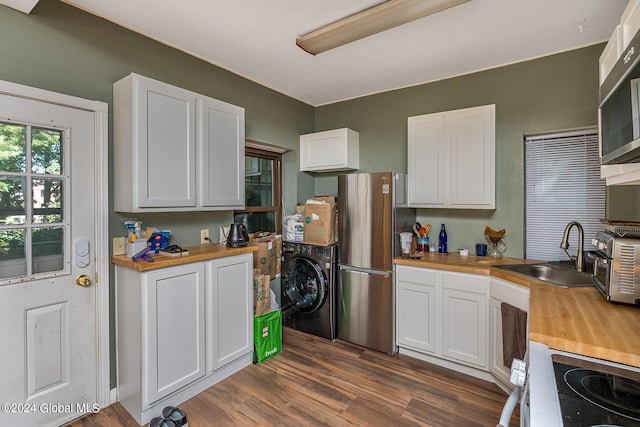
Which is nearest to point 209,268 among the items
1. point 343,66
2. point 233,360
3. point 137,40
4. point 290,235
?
point 233,360

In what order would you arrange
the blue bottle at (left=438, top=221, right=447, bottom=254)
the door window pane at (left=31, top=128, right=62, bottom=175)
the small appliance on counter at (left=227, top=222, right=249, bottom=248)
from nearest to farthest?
the door window pane at (left=31, top=128, right=62, bottom=175) < the small appliance on counter at (left=227, top=222, right=249, bottom=248) < the blue bottle at (left=438, top=221, right=447, bottom=254)

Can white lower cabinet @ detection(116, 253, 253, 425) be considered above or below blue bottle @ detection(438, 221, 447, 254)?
below

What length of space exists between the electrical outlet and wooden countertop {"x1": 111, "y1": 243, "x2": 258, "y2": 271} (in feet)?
0.16

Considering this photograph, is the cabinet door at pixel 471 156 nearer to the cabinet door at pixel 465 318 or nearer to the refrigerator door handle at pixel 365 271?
the cabinet door at pixel 465 318

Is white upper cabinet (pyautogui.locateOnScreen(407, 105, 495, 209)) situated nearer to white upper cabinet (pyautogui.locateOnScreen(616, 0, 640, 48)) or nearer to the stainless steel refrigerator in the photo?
the stainless steel refrigerator

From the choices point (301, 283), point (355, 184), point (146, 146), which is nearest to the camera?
point (146, 146)

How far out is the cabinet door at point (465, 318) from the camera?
2.41m

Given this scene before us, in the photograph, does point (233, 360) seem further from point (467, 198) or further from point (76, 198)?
point (467, 198)

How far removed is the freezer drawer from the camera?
2.85 m

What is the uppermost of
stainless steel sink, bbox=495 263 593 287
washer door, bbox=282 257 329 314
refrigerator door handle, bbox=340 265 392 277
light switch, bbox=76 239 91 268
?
light switch, bbox=76 239 91 268

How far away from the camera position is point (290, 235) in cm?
343

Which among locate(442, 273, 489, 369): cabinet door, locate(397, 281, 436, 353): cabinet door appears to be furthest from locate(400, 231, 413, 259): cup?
locate(442, 273, 489, 369): cabinet door

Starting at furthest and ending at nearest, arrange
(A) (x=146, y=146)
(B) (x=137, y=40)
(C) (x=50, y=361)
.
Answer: (B) (x=137, y=40) < (A) (x=146, y=146) < (C) (x=50, y=361)

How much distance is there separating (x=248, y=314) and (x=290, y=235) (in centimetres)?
104
